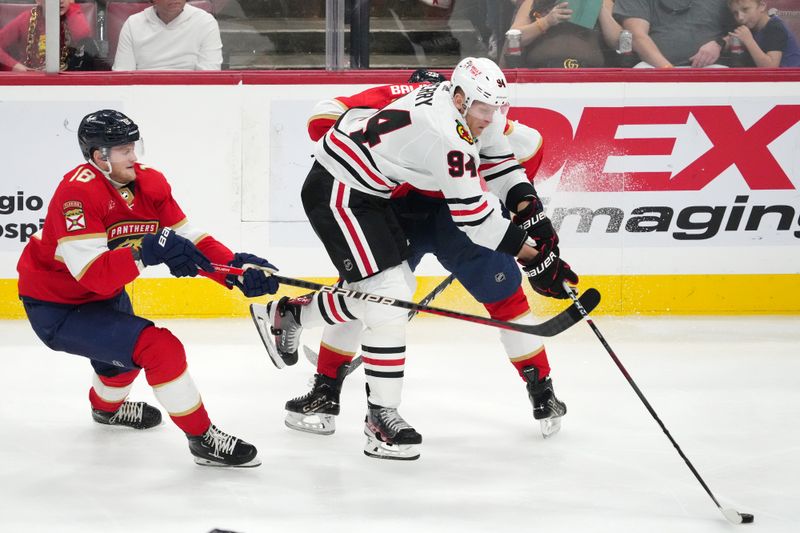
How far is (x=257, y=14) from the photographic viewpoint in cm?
521

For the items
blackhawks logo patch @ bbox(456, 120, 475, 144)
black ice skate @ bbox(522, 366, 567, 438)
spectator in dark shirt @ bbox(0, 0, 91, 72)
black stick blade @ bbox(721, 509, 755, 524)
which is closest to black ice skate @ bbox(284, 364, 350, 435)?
black ice skate @ bbox(522, 366, 567, 438)

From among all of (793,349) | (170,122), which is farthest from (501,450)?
(170,122)

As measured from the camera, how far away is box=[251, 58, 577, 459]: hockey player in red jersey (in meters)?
3.08

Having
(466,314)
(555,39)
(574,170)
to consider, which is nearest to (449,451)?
(466,314)

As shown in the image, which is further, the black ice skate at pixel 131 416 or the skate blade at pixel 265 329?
the skate blade at pixel 265 329

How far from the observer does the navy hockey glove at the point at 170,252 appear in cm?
287

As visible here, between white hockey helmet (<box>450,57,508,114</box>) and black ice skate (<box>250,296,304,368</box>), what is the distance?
3.34ft

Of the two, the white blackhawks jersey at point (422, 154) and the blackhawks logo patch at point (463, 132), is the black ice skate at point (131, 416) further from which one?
the blackhawks logo patch at point (463, 132)

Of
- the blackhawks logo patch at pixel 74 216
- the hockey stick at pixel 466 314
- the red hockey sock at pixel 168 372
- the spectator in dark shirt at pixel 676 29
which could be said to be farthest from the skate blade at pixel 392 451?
the spectator in dark shirt at pixel 676 29

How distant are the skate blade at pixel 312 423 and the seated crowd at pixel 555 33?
2260 mm

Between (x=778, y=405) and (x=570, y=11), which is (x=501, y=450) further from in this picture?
(x=570, y=11)

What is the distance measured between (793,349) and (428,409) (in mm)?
1826

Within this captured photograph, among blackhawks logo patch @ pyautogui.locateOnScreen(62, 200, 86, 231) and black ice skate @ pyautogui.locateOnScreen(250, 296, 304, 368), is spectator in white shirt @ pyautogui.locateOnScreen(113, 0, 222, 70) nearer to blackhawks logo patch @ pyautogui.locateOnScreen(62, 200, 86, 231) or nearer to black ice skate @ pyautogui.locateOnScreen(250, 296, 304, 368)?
black ice skate @ pyautogui.locateOnScreen(250, 296, 304, 368)

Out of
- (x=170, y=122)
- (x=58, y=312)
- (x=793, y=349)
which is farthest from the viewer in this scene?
(x=170, y=122)
